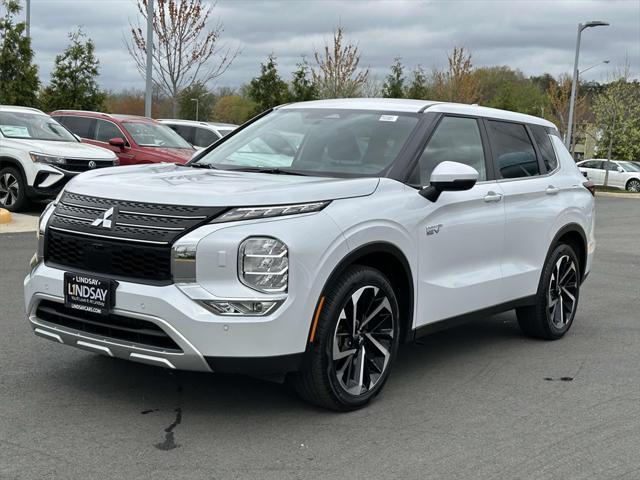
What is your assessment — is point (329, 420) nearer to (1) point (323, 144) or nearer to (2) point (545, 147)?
(1) point (323, 144)

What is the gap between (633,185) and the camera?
41.7 meters

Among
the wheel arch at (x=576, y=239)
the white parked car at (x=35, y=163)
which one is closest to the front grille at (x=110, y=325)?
the wheel arch at (x=576, y=239)

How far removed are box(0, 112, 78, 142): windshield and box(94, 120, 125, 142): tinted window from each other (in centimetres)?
150

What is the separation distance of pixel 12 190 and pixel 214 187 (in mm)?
10767

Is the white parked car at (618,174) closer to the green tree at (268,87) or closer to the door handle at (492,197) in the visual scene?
the green tree at (268,87)

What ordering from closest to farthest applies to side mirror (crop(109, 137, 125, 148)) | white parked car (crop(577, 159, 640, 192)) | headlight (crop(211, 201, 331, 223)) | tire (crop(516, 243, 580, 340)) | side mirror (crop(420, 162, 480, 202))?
headlight (crop(211, 201, 331, 223)) < side mirror (crop(420, 162, 480, 202)) < tire (crop(516, 243, 580, 340)) < side mirror (crop(109, 137, 125, 148)) < white parked car (crop(577, 159, 640, 192))

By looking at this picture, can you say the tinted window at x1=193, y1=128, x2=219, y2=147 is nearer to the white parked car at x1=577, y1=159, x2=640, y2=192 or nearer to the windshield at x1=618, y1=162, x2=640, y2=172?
the white parked car at x1=577, y1=159, x2=640, y2=192

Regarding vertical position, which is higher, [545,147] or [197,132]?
[545,147]

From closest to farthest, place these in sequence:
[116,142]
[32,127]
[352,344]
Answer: [352,344] → [32,127] → [116,142]

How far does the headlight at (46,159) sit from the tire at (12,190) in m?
0.42

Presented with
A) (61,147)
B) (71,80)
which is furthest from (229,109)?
(61,147)

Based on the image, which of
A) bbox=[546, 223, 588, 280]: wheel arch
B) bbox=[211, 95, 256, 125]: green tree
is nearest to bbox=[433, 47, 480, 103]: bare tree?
bbox=[546, 223, 588, 280]: wheel arch

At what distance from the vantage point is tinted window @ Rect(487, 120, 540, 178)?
6172mm

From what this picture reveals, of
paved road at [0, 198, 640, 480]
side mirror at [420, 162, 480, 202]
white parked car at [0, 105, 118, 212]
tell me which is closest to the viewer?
paved road at [0, 198, 640, 480]
